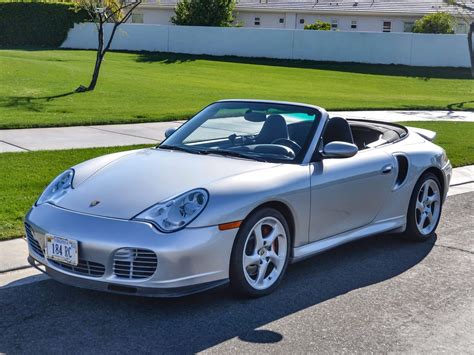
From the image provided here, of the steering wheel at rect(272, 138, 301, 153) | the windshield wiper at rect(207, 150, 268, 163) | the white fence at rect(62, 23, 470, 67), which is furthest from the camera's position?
the white fence at rect(62, 23, 470, 67)

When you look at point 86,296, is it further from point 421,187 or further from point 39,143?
point 39,143

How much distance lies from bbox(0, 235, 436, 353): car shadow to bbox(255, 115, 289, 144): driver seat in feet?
3.72

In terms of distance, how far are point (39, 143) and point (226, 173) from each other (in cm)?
665

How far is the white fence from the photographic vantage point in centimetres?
3675

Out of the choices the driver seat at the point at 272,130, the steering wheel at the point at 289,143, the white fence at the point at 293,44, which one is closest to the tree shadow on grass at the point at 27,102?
the driver seat at the point at 272,130

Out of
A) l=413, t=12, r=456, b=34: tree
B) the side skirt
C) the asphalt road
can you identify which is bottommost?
the asphalt road

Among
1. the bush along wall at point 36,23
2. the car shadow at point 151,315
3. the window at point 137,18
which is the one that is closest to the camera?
the car shadow at point 151,315

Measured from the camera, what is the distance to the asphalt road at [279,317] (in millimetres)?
4195

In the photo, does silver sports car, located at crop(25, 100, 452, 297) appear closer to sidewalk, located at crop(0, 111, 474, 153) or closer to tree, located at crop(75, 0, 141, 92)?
sidewalk, located at crop(0, 111, 474, 153)

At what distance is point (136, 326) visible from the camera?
4398mm

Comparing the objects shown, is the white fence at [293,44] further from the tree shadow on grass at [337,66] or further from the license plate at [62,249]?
the license plate at [62,249]

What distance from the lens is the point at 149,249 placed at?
4.35 m

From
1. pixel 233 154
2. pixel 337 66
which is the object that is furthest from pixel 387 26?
pixel 233 154

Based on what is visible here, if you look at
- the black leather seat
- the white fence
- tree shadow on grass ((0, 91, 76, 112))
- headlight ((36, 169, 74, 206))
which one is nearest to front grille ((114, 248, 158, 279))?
headlight ((36, 169, 74, 206))
